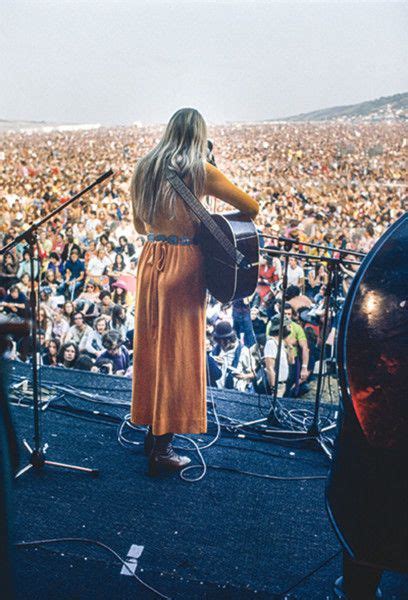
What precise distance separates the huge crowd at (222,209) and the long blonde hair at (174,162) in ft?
5.61

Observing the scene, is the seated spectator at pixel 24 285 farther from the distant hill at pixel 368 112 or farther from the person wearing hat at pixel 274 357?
the distant hill at pixel 368 112

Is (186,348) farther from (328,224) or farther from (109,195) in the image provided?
(109,195)

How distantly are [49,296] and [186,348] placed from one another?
482 centimetres

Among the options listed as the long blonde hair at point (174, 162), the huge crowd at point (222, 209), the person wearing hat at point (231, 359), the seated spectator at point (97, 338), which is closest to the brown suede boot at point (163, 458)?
the long blonde hair at point (174, 162)

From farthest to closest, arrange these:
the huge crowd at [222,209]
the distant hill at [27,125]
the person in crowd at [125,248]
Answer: the distant hill at [27,125]
the person in crowd at [125,248]
the huge crowd at [222,209]

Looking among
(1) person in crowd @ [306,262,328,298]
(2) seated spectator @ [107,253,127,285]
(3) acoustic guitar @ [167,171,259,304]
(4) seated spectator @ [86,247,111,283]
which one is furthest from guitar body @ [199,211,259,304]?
(4) seated spectator @ [86,247,111,283]

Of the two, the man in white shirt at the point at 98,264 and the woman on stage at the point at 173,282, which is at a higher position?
the woman on stage at the point at 173,282

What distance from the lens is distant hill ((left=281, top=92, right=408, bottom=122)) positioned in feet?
24.8

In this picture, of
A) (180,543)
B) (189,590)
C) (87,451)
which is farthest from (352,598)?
(87,451)

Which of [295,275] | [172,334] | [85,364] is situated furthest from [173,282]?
[295,275]

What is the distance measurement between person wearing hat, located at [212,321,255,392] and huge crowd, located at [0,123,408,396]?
0.01 meters

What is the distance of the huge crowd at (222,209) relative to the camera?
16.5ft

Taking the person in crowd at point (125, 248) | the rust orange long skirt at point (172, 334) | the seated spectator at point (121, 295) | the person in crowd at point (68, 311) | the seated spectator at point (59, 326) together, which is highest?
the rust orange long skirt at point (172, 334)

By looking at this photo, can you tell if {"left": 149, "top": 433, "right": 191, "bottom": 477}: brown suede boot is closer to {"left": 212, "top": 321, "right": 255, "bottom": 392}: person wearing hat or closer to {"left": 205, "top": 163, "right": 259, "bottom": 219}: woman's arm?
{"left": 205, "top": 163, "right": 259, "bottom": 219}: woman's arm
